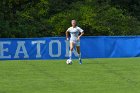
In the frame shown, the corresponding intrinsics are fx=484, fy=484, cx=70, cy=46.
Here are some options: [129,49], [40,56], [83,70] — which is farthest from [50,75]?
[129,49]

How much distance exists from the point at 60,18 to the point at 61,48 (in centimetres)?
1148

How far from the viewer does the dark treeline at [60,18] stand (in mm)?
37938

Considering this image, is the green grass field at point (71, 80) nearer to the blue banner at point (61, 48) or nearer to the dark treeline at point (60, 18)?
the blue banner at point (61, 48)

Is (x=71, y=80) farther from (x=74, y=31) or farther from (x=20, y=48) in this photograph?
(x=20, y=48)

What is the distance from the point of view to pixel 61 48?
1083 inches

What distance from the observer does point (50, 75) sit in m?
16.7

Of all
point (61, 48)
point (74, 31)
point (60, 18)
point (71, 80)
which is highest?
point (74, 31)

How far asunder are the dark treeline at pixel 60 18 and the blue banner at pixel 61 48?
9077mm

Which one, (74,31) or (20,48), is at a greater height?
(74,31)

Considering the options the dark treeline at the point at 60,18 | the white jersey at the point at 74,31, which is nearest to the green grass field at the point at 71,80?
the white jersey at the point at 74,31

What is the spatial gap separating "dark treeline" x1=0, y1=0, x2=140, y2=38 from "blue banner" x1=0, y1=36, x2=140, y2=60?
9077mm

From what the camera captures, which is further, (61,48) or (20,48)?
(61,48)

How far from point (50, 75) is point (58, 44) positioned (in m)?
11.0

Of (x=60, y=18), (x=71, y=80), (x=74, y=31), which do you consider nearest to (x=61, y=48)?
(x=74, y=31)
